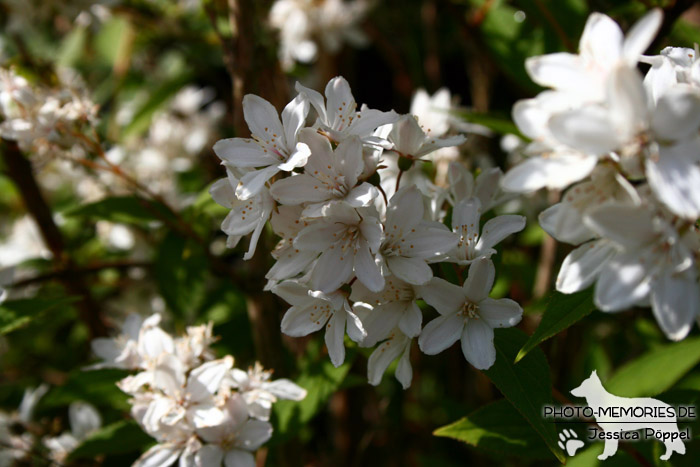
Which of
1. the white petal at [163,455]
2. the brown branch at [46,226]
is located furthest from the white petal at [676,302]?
the brown branch at [46,226]

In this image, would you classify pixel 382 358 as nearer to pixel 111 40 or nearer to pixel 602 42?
pixel 602 42

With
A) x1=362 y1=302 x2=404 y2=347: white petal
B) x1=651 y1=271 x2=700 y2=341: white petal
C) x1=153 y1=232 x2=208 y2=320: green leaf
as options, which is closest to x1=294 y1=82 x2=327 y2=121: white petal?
x1=362 y1=302 x2=404 y2=347: white petal

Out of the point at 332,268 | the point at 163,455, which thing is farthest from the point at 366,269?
the point at 163,455

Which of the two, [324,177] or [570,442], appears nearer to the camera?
[324,177]

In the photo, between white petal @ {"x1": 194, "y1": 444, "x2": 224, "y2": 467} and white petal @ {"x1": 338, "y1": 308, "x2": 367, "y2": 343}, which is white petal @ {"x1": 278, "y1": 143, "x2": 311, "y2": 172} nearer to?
white petal @ {"x1": 338, "y1": 308, "x2": 367, "y2": 343}

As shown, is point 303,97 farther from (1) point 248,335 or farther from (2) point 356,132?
(1) point 248,335

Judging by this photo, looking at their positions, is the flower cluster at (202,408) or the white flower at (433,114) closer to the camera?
the flower cluster at (202,408)

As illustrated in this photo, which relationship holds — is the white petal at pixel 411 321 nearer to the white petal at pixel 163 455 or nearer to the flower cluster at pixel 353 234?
the flower cluster at pixel 353 234

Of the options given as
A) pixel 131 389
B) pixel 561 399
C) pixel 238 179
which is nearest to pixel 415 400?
pixel 561 399
